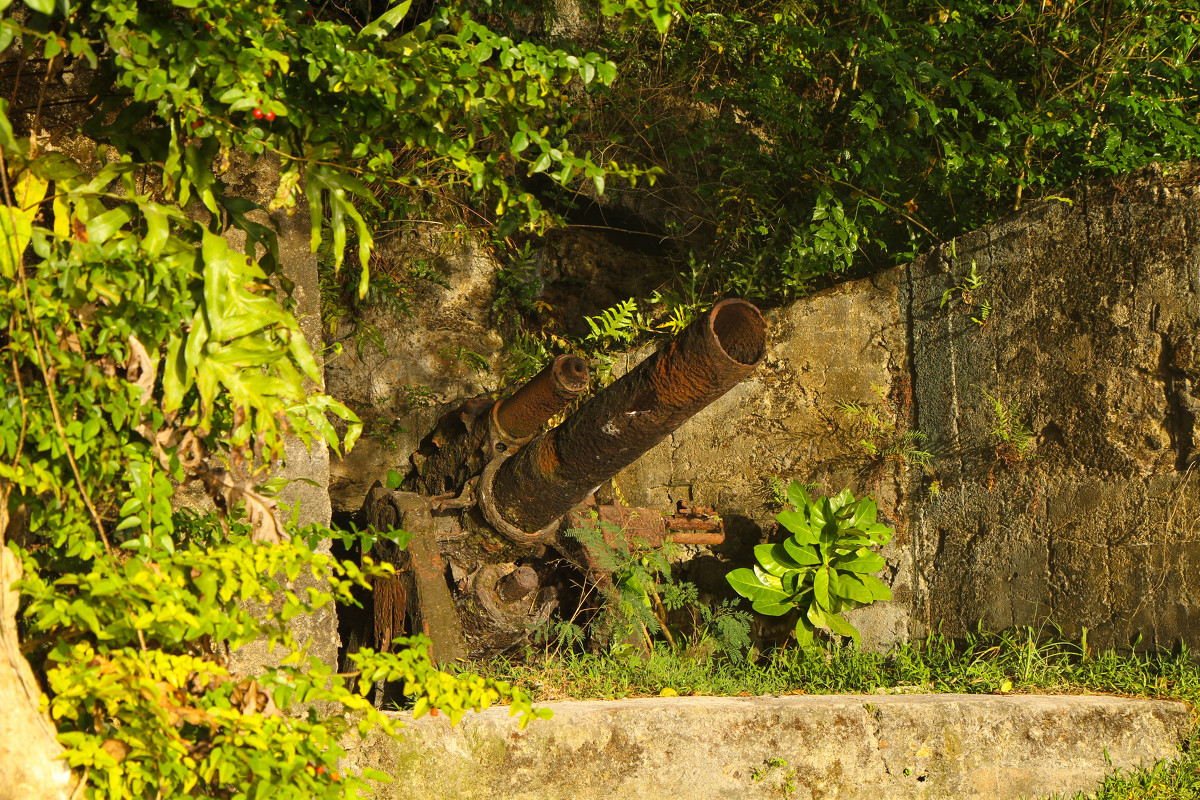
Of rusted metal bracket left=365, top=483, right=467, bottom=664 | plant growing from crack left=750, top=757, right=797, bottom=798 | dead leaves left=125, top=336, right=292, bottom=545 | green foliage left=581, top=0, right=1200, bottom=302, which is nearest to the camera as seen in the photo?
dead leaves left=125, top=336, right=292, bottom=545

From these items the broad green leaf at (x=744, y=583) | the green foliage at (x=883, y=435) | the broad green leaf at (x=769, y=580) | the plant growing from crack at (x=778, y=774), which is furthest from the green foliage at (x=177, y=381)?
the green foliage at (x=883, y=435)

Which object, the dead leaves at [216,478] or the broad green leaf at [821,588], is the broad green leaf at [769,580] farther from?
the dead leaves at [216,478]

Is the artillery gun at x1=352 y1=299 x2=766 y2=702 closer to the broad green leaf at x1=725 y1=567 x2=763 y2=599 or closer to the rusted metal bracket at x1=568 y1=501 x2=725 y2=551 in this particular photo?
the rusted metal bracket at x1=568 y1=501 x2=725 y2=551

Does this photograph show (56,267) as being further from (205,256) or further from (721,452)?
(721,452)

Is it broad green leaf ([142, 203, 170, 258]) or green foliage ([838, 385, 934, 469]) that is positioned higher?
broad green leaf ([142, 203, 170, 258])

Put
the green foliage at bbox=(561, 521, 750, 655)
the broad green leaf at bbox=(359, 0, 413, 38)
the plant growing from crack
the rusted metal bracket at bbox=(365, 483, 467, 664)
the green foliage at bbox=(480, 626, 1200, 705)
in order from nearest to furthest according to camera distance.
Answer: the broad green leaf at bbox=(359, 0, 413, 38)
the plant growing from crack
the green foliage at bbox=(480, 626, 1200, 705)
the rusted metal bracket at bbox=(365, 483, 467, 664)
the green foliage at bbox=(561, 521, 750, 655)

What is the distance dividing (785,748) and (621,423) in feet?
4.20

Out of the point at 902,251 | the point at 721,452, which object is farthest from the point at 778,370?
the point at 902,251

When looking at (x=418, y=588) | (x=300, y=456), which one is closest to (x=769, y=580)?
(x=418, y=588)

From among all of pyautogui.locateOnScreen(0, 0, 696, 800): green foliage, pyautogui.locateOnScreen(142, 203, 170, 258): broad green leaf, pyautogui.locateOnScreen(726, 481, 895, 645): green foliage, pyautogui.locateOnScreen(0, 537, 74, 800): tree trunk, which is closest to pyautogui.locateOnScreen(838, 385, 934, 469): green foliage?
pyautogui.locateOnScreen(726, 481, 895, 645): green foliage

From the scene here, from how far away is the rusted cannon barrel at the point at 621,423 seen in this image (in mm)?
3117

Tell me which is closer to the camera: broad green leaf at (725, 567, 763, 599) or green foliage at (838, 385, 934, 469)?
broad green leaf at (725, 567, 763, 599)

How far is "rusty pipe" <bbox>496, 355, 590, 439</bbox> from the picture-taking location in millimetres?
3955

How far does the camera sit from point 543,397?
402cm
